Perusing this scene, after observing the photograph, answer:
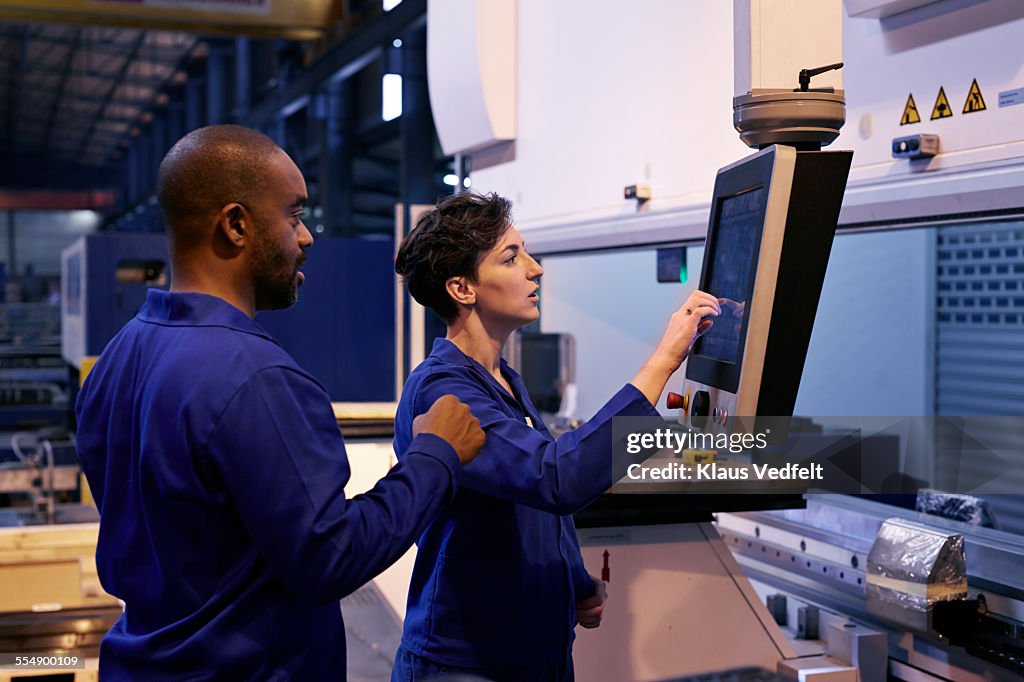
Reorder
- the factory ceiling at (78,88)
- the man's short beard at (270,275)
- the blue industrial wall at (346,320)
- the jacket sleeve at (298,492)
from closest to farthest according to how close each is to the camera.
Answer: the jacket sleeve at (298,492) < the man's short beard at (270,275) < the blue industrial wall at (346,320) < the factory ceiling at (78,88)

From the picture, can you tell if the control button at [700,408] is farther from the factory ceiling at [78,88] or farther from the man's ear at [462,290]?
the factory ceiling at [78,88]

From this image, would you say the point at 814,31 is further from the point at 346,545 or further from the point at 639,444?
the point at 346,545

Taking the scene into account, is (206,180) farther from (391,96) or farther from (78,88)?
(78,88)

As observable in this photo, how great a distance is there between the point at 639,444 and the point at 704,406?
178 mm

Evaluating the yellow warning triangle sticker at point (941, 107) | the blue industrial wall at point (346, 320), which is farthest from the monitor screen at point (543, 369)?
the yellow warning triangle sticker at point (941, 107)

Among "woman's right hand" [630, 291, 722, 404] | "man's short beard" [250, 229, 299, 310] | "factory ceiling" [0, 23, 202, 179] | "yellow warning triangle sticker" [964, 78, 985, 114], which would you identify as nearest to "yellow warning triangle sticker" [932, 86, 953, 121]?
"yellow warning triangle sticker" [964, 78, 985, 114]

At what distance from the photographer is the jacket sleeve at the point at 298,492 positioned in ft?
4.06

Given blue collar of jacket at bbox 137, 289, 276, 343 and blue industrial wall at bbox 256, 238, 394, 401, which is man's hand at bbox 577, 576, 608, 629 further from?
blue industrial wall at bbox 256, 238, 394, 401

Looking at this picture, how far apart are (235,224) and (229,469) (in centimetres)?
31

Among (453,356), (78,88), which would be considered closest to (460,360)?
(453,356)

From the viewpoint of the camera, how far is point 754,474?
2.05 metres

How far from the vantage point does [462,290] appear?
1789mm

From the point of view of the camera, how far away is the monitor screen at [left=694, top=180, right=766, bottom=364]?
5.13 feet

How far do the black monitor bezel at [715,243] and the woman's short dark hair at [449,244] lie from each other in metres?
0.35
